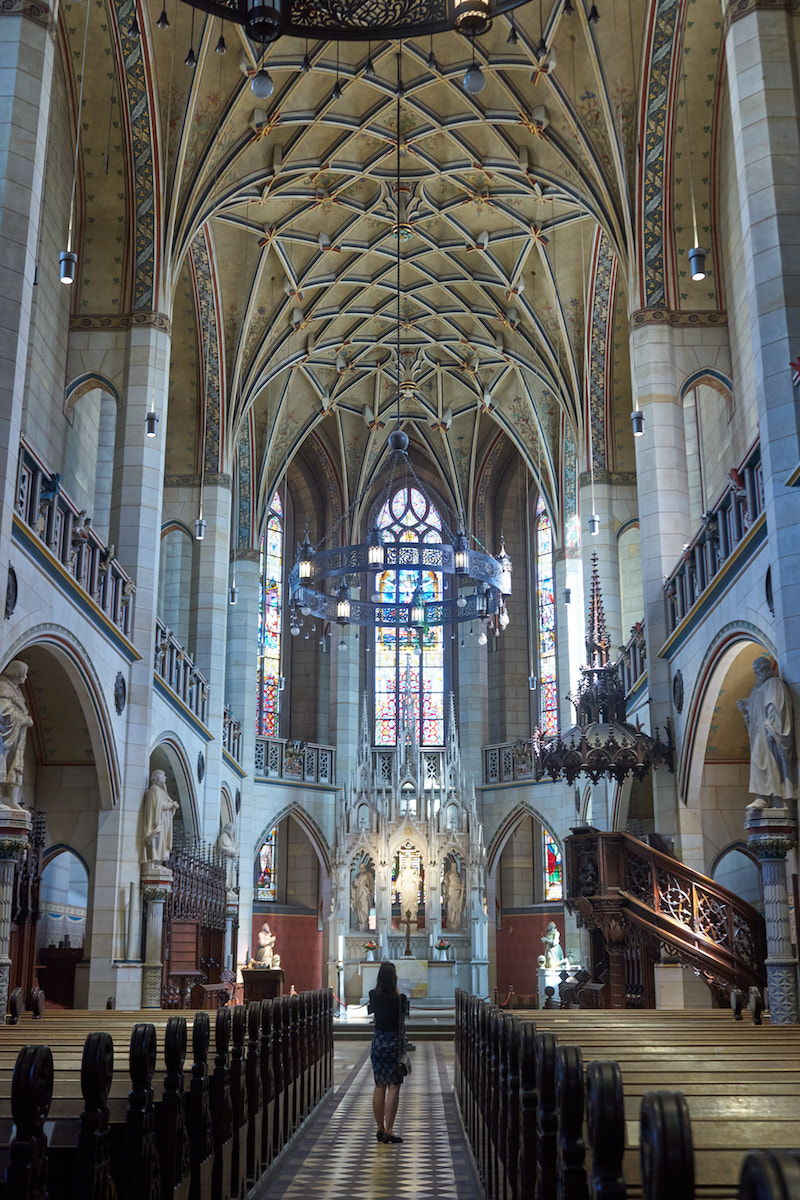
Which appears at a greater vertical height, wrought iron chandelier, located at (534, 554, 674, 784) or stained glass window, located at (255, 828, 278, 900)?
wrought iron chandelier, located at (534, 554, 674, 784)

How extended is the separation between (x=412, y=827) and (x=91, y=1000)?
1344 centimetres

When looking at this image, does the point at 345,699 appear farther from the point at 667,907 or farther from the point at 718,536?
the point at 718,536

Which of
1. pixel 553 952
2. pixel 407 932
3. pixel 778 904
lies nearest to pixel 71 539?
pixel 778 904

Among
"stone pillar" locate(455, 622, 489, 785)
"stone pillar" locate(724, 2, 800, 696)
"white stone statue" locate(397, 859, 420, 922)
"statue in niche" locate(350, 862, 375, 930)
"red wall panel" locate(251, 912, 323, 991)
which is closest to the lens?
"stone pillar" locate(724, 2, 800, 696)

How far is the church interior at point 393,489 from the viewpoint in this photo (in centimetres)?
1237

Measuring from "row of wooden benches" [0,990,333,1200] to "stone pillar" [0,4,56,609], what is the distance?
17.2 ft

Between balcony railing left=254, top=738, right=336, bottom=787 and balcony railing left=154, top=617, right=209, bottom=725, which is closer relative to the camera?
balcony railing left=154, top=617, right=209, bottom=725

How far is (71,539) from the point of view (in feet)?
45.6

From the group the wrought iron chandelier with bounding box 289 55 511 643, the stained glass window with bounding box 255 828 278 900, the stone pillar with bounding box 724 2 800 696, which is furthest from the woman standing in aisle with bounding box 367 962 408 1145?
the stained glass window with bounding box 255 828 278 900

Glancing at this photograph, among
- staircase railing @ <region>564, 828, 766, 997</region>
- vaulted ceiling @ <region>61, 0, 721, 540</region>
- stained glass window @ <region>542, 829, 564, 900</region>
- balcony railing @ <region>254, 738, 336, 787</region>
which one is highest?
vaulted ceiling @ <region>61, 0, 721, 540</region>

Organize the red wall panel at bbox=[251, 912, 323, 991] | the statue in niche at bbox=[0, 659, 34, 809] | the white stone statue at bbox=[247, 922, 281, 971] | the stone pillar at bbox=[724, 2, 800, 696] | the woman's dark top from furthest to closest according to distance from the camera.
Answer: the red wall panel at bbox=[251, 912, 323, 991] → the white stone statue at bbox=[247, 922, 281, 971] → the statue in niche at bbox=[0, 659, 34, 809] → the stone pillar at bbox=[724, 2, 800, 696] → the woman's dark top

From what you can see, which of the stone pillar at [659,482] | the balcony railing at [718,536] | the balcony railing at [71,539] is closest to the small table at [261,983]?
the balcony railing at [71,539]

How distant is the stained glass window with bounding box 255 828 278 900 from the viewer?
98.2 feet

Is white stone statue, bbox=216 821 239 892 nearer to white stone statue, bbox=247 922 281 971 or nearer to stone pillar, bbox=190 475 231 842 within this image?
stone pillar, bbox=190 475 231 842
